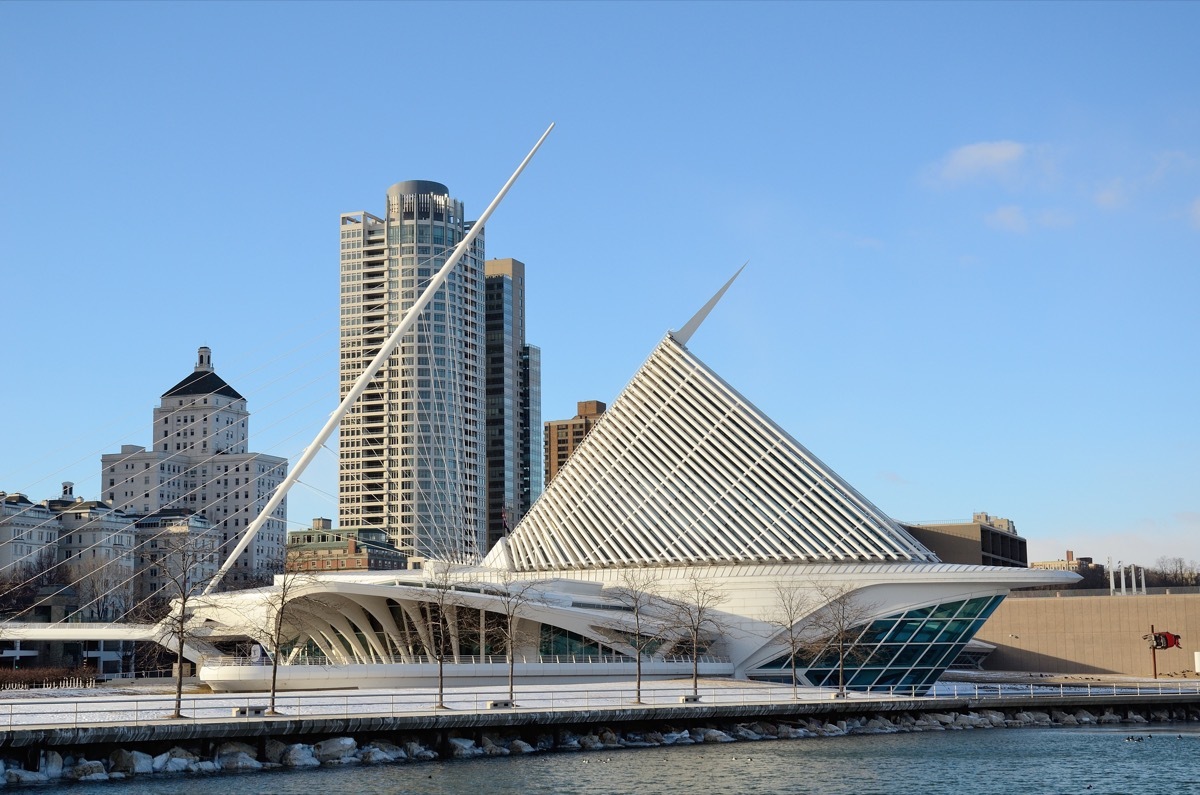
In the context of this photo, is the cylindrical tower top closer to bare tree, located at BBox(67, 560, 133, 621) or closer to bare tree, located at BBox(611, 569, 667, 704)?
bare tree, located at BBox(67, 560, 133, 621)

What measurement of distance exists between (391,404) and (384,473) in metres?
9.15

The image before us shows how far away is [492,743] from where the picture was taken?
4584cm

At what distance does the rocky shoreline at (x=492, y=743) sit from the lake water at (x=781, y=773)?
817 mm

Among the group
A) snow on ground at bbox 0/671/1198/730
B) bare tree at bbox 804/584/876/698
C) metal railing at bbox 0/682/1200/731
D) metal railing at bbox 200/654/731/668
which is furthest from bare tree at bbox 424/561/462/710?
bare tree at bbox 804/584/876/698

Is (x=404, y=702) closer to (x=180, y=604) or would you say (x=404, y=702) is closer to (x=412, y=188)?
(x=180, y=604)

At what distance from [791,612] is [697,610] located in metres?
4.80

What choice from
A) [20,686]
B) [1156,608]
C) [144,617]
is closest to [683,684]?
[20,686]

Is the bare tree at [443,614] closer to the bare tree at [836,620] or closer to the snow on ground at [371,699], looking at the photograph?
the snow on ground at [371,699]

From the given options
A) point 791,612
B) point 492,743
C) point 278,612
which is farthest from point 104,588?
point 492,743

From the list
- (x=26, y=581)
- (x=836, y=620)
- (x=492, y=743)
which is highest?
(x=26, y=581)

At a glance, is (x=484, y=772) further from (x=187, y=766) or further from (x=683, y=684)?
(x=683, y=684)

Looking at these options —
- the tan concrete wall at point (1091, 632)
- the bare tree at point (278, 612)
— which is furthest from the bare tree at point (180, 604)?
the tan concrete wall at point (1091, 632)

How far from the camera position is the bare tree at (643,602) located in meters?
70.6

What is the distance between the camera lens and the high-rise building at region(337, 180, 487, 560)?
18912cm
